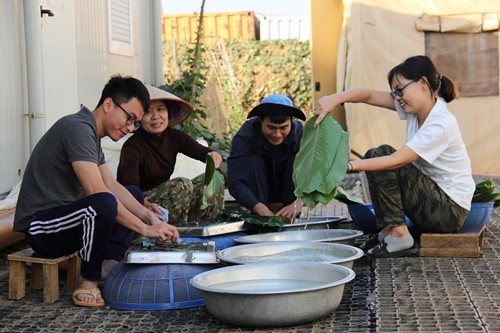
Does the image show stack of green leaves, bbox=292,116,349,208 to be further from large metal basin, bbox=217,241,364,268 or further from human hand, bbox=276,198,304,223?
human hand, bbox=276,198,304,223

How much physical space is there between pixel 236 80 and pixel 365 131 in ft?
23.9

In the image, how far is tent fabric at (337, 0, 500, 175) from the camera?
10.8 metres

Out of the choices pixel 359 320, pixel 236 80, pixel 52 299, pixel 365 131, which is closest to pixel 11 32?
pixel 52 299

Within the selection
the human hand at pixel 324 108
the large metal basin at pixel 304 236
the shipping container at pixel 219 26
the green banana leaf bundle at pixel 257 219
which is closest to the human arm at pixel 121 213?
the large metal basin at pixel 304 236

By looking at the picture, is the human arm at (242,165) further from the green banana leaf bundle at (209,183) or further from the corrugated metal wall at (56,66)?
the corrugated metal wall at (56,66)

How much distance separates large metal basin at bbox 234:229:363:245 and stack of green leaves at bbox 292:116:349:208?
32cm

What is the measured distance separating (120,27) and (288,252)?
17.2 ft

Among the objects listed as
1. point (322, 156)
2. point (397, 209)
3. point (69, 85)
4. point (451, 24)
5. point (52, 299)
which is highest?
point (451, 24)

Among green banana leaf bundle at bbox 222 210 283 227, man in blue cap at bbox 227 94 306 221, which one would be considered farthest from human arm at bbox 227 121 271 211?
green banana leaf bundle at bbox 222 210 283 227

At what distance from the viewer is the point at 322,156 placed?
179 inches

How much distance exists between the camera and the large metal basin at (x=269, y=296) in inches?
126

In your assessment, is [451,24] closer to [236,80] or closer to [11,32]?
[11,32]

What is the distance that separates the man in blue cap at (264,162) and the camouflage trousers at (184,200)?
181mm

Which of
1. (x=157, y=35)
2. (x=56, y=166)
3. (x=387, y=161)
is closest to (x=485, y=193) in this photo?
(x=387, y=161)
